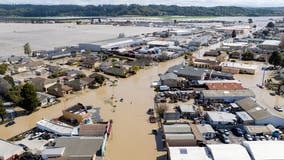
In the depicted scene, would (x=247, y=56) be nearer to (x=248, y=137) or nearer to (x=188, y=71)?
(x=188, y=71)

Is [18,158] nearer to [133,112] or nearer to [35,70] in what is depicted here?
[133,112]

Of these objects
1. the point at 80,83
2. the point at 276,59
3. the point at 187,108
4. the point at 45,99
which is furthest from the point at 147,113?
the point at 276,59

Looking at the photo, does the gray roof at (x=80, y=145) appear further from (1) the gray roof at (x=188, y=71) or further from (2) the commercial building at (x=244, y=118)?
(1) the gray roof at (x=188, y=71)

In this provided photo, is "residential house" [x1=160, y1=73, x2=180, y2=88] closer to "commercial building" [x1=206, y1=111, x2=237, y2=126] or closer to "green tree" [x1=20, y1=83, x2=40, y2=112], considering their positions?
"commercial building" [x1=206, y1=111, x2=237, y2=126]

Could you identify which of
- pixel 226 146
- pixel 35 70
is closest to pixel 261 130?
pixel 226 146

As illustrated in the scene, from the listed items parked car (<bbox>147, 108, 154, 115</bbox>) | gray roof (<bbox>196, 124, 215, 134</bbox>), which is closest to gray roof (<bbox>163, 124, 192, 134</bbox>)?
gray roof (<bbox>196, 124, 215, 134</bbox>)

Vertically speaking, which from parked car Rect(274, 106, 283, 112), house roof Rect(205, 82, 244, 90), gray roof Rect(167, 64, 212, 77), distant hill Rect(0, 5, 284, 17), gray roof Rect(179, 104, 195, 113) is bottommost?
parked car Rect(274, 106, 283, 112)

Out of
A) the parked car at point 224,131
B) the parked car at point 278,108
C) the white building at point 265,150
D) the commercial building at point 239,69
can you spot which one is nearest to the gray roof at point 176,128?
the parked car at point 224,131
